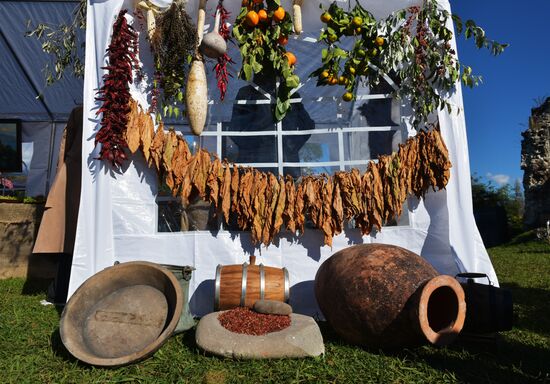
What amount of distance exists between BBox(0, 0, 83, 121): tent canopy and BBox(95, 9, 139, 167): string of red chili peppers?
187 centimetres

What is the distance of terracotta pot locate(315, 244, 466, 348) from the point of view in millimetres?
2418

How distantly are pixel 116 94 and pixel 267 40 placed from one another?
4.89 ft

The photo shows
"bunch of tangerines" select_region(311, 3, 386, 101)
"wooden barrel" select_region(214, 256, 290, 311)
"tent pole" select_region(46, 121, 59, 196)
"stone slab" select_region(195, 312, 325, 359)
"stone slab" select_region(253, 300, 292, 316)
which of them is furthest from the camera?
"tent pole" select_region(46, 121, 59, 196)

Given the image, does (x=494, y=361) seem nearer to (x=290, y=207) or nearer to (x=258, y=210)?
(x=290, y=207)

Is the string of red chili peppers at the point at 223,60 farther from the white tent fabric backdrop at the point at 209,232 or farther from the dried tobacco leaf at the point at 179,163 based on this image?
the white tent fabric backdrop at the point at 209,232

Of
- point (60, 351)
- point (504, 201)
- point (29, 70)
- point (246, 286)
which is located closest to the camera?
point (60, 351)

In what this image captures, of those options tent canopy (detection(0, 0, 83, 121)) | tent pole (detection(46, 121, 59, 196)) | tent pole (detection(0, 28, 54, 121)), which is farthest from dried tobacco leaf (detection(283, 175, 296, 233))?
tent pole (detection(46, 121, 59, 196))

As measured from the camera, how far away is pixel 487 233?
1145cm

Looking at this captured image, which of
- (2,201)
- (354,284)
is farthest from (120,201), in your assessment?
(2,201)

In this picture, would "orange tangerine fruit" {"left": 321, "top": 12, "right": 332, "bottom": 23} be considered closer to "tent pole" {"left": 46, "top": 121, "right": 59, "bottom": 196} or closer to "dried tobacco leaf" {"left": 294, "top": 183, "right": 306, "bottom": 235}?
"dried tobacco leaf" {"left": 294, "top": 183, "right": 306, "bottom": 235}

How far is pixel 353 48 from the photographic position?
12.2 feet

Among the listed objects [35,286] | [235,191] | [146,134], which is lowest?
[35,286]

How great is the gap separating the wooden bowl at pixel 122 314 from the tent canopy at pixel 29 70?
10.9 ft

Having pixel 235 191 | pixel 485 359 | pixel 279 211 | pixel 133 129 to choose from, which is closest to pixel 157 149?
pixel 133 129
